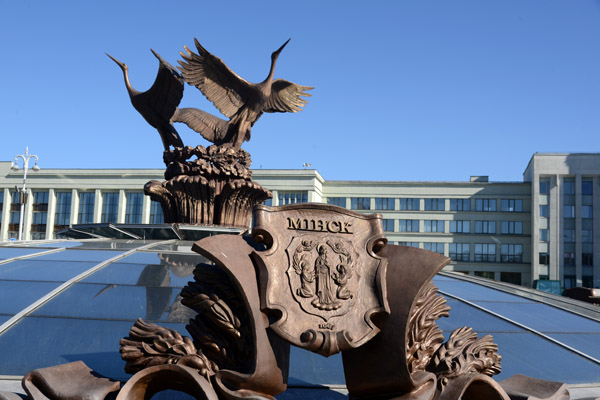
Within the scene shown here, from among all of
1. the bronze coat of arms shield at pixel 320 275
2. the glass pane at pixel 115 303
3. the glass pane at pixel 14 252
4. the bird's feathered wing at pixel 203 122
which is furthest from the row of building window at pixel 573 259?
the bronze coat of arms shield at pixel 320 275

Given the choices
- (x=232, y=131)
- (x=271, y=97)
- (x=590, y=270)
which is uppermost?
(x=271, y=97)

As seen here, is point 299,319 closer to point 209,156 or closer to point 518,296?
point 518,296

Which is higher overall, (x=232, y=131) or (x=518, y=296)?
(x=232, y=131)

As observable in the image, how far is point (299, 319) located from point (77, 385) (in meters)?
1.60

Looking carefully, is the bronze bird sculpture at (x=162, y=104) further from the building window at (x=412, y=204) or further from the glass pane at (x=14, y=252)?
the building window at (x=412, y=204)

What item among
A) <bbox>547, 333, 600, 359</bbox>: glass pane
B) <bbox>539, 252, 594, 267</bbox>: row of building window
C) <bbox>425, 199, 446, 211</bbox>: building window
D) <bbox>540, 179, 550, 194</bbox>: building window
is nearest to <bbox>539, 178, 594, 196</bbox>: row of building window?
<bbox>540, 179, 550, 194</bbox>: building window

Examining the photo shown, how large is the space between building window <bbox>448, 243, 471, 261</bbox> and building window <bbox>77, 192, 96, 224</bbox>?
3379 centimetres

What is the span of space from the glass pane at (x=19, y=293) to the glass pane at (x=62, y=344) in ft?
1.35

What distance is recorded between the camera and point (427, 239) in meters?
57.8

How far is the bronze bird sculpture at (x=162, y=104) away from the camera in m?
12.3

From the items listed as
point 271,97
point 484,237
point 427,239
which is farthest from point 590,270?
point 271,97

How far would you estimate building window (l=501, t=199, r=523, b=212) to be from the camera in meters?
56.8

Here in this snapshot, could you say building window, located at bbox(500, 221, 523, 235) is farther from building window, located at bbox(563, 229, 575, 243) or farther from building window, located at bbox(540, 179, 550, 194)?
building window, located at bbox(563, 229, 575, 243)

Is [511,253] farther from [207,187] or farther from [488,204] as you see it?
[207,187]
